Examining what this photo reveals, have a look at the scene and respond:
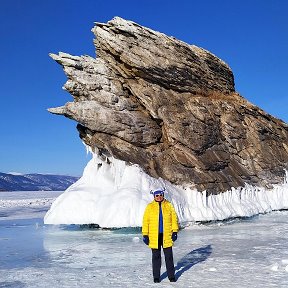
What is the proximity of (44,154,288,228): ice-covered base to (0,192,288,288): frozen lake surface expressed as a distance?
2.71 feet

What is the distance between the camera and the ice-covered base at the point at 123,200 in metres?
18.7

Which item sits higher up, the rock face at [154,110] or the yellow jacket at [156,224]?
the rock face at [154,110]

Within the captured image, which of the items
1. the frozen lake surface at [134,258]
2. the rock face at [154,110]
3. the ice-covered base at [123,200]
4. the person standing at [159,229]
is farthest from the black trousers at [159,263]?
the rock face at [154,110]

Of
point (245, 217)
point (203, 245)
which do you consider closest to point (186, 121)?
point (245, 217)

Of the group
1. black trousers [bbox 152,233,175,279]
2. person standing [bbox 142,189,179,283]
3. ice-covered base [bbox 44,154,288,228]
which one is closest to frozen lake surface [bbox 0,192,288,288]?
black trousers [bbox 152,233,175,279]

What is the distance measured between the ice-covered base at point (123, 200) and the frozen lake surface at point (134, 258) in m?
0.82

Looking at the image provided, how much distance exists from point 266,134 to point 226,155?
5.21m

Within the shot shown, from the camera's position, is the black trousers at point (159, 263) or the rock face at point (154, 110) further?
the rock face at point (154, 110)

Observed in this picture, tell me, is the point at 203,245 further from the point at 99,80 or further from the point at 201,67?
the point at 201,67

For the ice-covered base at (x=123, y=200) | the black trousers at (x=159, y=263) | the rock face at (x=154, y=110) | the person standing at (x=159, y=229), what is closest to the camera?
the black trousers at (x=159, y=263)

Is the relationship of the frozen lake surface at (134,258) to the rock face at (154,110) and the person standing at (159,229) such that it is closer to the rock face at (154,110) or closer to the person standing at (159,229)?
the person standing at (159,229)

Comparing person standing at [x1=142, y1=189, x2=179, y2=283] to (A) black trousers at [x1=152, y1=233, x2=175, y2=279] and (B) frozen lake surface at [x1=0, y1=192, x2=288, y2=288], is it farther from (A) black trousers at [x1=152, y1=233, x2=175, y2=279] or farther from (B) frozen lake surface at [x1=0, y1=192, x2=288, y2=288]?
(B) frozen lake surface at [x1=0, y1=192, x2=288, y2=288]

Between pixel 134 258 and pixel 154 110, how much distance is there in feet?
41.2

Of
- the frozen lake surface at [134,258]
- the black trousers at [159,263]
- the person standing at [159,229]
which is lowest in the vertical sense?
the frozen lake surface at [134,258]
